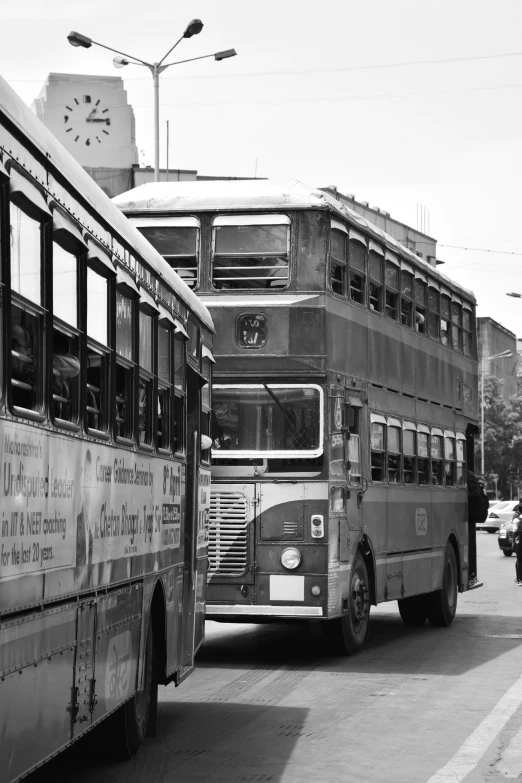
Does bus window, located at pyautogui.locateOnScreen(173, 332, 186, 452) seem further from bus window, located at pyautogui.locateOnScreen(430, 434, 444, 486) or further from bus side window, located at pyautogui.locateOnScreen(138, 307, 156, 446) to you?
bus window, located at pyautogui.locateOnScreen(430, 434, 444, 486)

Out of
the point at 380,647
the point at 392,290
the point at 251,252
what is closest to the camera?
the point at 251,252

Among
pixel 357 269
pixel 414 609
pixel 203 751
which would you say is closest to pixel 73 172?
pixel 203 751

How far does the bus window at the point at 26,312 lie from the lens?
17.4ft

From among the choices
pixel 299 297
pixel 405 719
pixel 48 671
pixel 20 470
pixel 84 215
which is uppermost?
pixel 299 297

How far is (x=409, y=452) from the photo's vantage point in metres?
17.6

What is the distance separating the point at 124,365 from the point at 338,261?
7303 mm

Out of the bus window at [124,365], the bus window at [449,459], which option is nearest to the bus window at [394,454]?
the bus window at [449,459]

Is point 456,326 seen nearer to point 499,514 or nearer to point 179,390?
point 179,390

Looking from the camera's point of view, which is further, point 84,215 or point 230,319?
point 230,319

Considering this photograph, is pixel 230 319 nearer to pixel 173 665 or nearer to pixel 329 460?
pixel 329 460

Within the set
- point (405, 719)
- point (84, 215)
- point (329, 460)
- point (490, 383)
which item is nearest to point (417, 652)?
point (329, 460)

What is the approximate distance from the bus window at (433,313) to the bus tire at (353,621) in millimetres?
4667

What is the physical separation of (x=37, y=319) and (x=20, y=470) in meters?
0.67

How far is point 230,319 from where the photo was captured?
1427cm
